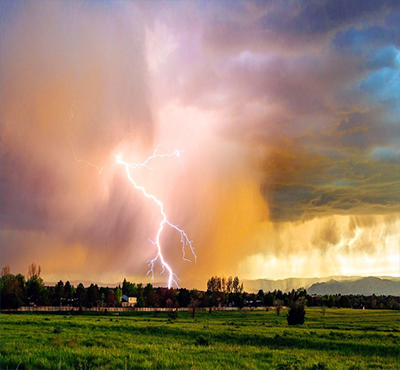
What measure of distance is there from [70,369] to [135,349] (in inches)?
319

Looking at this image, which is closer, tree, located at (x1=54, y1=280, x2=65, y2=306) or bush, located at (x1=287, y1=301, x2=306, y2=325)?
bush, located at (x1=287, y1=301, x2=306, y2=325)

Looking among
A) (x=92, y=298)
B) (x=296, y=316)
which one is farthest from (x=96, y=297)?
(x=296, y=316)

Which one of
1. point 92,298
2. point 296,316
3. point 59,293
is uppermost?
point 59,293

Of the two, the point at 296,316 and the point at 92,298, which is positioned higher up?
the point at 92,298

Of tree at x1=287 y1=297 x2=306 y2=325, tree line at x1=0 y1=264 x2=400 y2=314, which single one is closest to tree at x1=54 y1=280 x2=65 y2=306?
tree line at x1=0 y1=264 x2=400 y2=314

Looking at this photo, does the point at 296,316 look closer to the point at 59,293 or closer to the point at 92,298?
the point at 92,298

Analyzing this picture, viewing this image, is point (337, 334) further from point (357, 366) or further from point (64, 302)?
point (64, 302)

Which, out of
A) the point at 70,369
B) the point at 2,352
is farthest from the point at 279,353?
the point at 2,352

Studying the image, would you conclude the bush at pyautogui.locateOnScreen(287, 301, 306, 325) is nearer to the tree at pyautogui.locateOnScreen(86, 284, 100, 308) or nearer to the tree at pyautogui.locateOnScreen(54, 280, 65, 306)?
the tree at pyautogui.locateOnScreen(86, 284, 100, 308)

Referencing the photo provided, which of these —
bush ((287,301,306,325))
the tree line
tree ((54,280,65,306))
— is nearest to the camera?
bush ((287,301,306,325))

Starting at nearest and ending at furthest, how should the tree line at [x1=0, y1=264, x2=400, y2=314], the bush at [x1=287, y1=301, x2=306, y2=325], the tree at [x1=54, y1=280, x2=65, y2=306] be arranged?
1. the bush at [x1=287, y1=301, x2=306, y2=325]
2. the tree line at [x1=0, y1=264, x2=400, y2=314]
3. the tree at [x1=54, y1=280, x2=65, y2=306]

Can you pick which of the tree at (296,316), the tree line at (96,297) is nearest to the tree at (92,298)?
the tree line at (96,297)

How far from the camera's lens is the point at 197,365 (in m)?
21.9

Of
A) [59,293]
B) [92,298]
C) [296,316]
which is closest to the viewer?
[296,316]
